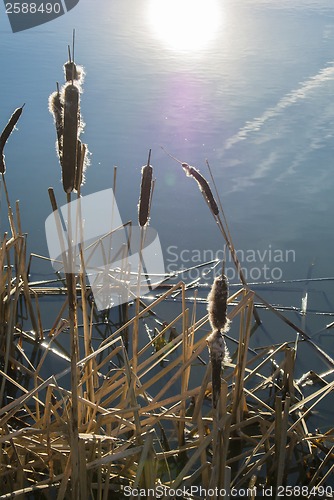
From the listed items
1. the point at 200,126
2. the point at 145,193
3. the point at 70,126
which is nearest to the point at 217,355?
the point at 70,126

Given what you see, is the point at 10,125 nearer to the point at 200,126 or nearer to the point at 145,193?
the point at 145,193

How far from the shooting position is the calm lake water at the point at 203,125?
420 cm

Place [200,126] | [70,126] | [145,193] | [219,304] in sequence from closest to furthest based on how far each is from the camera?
[70,126]
[219,304]
[145,193]
[200,126]

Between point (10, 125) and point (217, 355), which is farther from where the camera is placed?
point (10, 125)

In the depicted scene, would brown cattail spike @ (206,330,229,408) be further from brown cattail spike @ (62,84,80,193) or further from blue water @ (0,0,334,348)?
blue water @ (0,0,334,348)

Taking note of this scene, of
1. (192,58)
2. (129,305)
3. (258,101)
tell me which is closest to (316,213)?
(129,305)

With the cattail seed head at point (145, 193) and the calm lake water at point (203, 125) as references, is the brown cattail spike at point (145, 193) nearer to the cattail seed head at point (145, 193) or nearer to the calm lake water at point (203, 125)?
the cattail seed head at point (145, 193)

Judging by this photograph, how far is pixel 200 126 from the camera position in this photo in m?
5.73

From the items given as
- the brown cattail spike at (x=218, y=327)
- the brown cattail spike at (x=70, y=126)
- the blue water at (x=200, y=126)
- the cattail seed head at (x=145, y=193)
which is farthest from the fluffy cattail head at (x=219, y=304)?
the blue water at (x=200, y=126)

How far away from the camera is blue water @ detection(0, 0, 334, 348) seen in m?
4.30

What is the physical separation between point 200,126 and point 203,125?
4 cm

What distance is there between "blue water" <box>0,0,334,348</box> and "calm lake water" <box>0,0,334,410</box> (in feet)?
0.04

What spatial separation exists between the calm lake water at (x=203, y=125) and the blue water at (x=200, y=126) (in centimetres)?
1

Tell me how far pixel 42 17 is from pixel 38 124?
4235 mm
